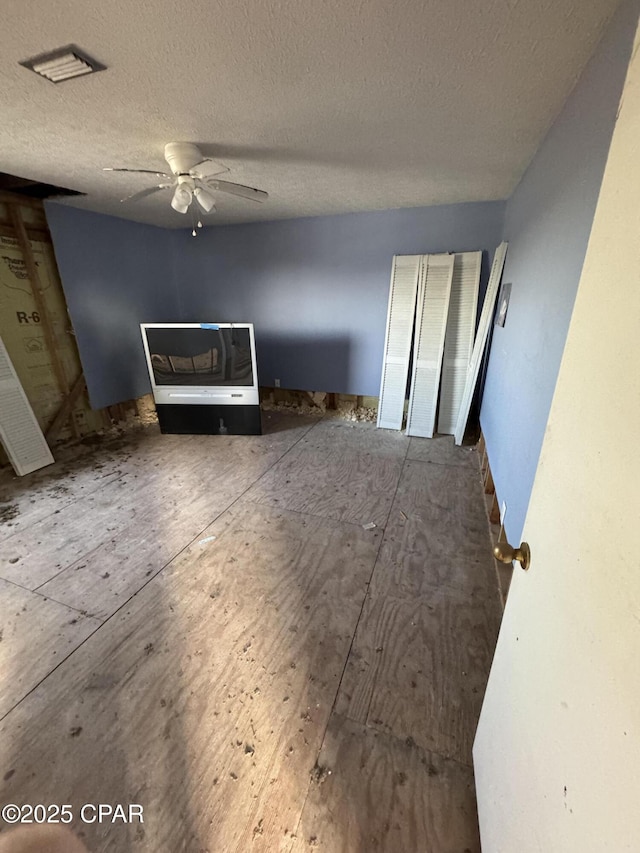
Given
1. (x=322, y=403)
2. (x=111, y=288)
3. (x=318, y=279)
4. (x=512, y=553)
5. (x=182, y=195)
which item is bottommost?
(x=322, y=403)

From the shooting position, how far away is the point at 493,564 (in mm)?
2016

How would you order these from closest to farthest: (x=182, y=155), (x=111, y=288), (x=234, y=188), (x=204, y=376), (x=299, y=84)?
(x=299, y=84) → (x=182, y=155) → (x=234, y=188) → (x=204, y=376) → (x=111, y=288)

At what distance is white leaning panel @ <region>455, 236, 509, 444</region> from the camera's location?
10.1 ft

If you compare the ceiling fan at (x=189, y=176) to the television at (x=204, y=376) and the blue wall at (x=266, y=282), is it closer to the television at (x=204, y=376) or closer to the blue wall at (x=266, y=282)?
the television at (x=204, y=376)

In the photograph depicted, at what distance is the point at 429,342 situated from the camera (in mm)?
3625

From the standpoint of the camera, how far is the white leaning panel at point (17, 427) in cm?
304

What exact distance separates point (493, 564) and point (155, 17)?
2.76 metres

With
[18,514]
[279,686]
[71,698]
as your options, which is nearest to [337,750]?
[279,686]

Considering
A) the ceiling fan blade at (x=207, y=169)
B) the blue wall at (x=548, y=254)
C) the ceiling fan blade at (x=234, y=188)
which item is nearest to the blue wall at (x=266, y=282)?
the blue wall at (x=548, y=254)

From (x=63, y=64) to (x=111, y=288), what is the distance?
294cm

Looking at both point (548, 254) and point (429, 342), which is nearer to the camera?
point (548, 254)

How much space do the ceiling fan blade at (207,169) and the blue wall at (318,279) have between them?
1735 mm

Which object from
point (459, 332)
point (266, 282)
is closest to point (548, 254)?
point (459, 332)

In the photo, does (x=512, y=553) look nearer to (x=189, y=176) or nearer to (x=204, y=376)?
(x=189, y=176)
